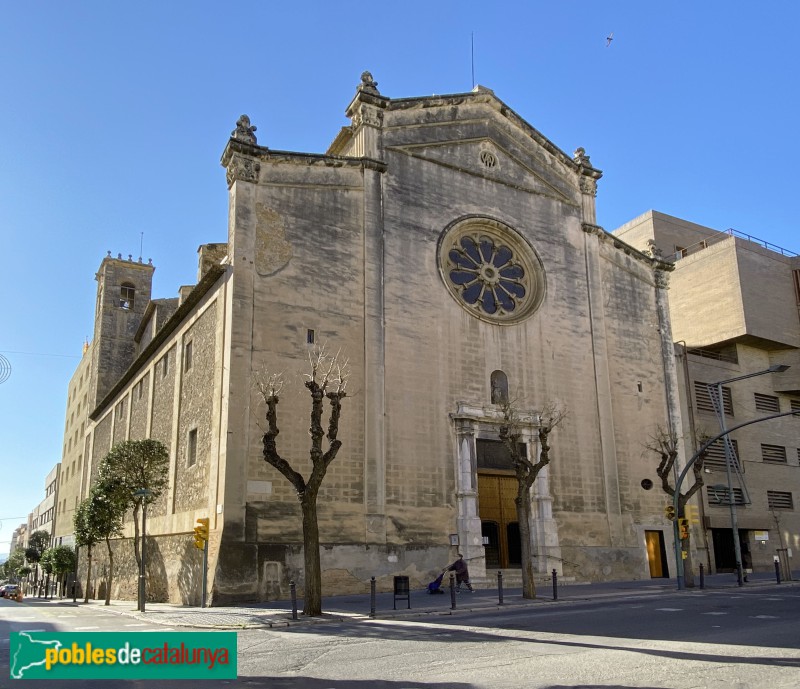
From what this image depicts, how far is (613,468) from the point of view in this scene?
29.0 m

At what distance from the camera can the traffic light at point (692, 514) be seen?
100 ft

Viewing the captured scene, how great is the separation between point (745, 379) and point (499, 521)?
58.5 feet

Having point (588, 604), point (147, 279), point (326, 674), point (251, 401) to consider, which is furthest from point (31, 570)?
point (326, 674)

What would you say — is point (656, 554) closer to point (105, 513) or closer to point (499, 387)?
point (499, 387)

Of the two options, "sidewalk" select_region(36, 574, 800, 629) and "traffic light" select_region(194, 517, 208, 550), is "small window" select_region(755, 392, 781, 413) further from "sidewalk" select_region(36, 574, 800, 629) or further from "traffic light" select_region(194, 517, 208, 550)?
"traffic light" select_region(194, 517, 208, 550)

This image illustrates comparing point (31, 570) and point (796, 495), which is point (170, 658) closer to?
point (796, 495)

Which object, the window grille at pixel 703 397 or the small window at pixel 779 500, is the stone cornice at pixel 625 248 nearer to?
the window grille at pixel 703 397

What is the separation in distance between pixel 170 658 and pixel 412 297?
1923 cm

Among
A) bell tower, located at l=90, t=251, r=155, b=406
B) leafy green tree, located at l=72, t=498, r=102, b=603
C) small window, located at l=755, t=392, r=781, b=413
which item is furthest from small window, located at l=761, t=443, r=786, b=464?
bell tower, located at l=90, t=251, r=155, b=406

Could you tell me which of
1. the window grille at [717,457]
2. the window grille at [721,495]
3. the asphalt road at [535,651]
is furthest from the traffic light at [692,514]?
the asphalt road at [535,651]

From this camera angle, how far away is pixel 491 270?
1156 inches

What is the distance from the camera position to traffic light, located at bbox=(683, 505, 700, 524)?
30.6 m

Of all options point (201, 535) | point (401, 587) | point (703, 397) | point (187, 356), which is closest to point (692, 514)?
point (703, 397)

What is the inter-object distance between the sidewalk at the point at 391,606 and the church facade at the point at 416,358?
1.50 metres
